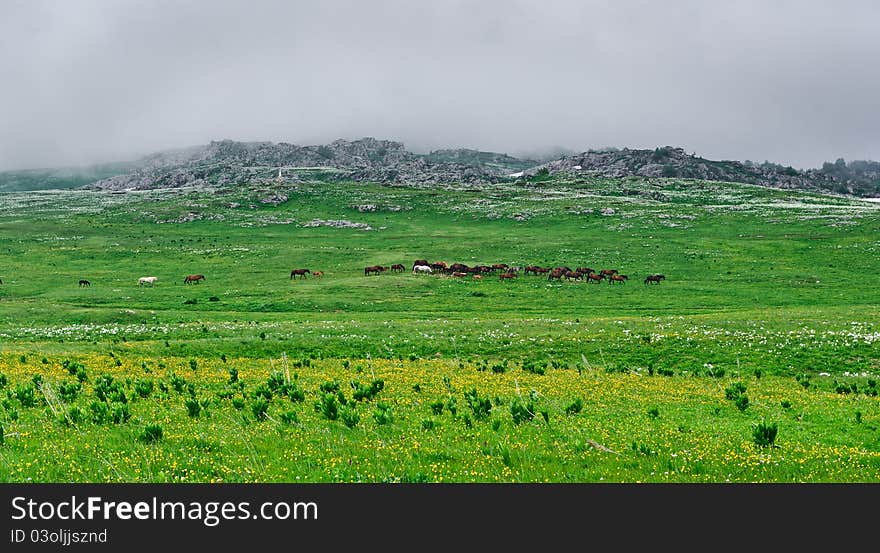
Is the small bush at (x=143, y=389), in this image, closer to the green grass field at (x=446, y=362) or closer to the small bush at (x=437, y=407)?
the green grass field at (x=446, y=362)

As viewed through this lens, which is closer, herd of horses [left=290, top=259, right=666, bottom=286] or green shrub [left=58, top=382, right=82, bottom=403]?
green shrub [left=58, top=382, right=82, bottom=403]

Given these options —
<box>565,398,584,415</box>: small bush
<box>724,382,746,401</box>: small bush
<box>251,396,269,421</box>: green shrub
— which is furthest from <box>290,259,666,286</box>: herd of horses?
<box>251,396,269,421</box>: green shrub

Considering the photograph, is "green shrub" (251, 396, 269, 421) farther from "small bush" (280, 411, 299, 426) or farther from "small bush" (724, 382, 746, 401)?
"small bush" (724, 382, 746, 401)

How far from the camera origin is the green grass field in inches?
461

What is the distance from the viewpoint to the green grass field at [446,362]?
38.4 ft

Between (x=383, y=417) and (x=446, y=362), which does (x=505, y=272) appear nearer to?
(x=446, y=362)

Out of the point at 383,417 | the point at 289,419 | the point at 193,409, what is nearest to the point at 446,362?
the point at 383,417

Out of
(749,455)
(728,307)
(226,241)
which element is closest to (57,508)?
(749,455)

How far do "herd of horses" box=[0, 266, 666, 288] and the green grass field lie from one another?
75.7 inches

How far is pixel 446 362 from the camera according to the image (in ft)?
104

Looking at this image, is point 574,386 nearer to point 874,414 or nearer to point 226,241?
point 874,414

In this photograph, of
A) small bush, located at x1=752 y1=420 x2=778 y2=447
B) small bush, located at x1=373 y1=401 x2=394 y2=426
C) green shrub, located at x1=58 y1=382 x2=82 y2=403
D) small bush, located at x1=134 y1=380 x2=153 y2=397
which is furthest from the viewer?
small bush, located at x1=134 y1=380 x2=153 y2=397

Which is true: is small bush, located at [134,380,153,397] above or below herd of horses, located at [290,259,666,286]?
above

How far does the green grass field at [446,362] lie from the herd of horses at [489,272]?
1.92 meters
